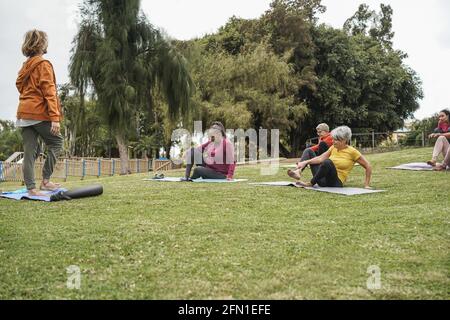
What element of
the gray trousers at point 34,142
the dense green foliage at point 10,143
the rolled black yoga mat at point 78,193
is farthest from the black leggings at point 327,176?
the dense green foliage at point 10,143

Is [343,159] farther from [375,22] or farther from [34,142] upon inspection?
[375,22]

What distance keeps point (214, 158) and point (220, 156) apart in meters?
0.14

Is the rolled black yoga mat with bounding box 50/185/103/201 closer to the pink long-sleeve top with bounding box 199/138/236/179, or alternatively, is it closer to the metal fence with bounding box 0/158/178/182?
the pink long-sleeve top with bounding box 199/138/236/179

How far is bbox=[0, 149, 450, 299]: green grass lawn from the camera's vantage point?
248 cm

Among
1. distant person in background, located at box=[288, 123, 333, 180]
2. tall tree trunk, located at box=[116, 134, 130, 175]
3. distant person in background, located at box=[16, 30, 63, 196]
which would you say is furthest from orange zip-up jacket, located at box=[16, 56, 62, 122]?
tall tree trunk, located at box=[116, 134, 130, 175]

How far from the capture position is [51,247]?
3355 mm

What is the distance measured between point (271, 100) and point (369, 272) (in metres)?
23.5

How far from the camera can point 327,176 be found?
7180mm

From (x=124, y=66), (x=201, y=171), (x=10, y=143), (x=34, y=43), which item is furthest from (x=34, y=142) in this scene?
(x=10, y=143)

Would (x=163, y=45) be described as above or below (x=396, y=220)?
above

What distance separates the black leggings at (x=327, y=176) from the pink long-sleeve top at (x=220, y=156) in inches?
94.3
